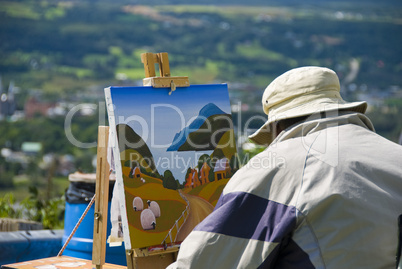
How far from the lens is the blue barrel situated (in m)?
3.24

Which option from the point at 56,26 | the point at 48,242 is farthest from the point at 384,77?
the point at 48,242

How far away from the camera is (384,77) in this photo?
3556 centimetres

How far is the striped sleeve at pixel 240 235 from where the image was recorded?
66.1 inches

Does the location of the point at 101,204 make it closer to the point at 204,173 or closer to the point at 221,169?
the point at 204,173

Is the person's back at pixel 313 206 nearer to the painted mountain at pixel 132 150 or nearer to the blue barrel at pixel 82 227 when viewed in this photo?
the painted mountain at pixel 132 150

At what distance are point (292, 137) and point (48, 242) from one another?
2.55m

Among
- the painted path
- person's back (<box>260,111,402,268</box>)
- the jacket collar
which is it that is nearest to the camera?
person's back (<box>260,111,402,268</box>)

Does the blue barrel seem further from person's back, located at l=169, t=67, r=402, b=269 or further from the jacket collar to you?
the jacket collar

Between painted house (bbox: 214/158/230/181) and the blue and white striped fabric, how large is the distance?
1118mm

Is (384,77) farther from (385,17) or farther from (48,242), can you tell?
(48,242)

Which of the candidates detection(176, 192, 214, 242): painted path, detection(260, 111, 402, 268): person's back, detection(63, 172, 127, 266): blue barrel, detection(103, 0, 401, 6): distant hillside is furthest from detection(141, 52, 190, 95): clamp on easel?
detection(103, 0, 401, 6): distant hillside

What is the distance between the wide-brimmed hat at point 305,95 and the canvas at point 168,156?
2.78 ft

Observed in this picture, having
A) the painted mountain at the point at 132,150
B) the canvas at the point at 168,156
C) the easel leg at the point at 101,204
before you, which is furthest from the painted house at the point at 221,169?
the easel leg at the point at 101,204

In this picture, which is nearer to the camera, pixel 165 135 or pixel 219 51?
pixel 165 135
